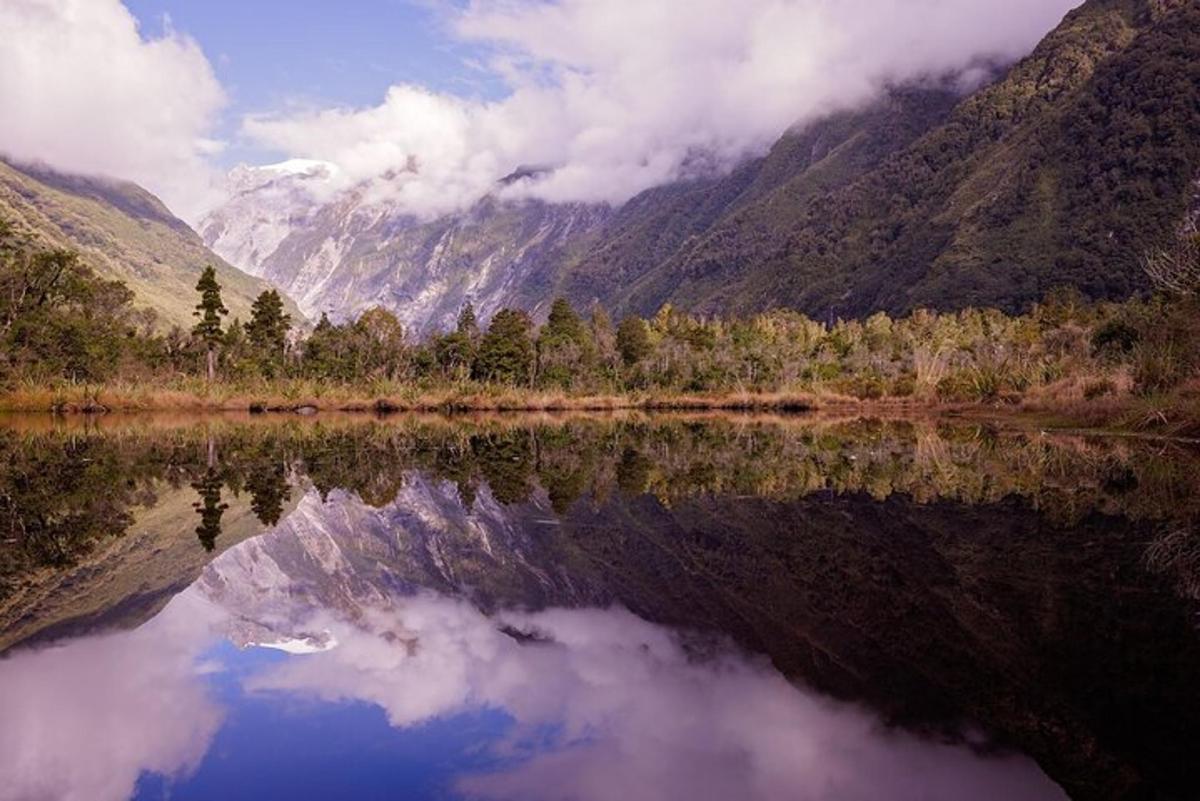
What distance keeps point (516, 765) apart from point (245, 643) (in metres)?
3.85

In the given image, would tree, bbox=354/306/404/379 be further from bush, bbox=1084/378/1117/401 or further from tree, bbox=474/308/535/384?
bush, bbox=1084/378/1117/401

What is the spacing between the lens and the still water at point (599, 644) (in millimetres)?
5375

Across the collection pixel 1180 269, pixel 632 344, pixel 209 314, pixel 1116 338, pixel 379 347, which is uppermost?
pixel 1180 269

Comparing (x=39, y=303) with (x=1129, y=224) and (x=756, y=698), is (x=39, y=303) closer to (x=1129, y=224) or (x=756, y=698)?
(x=756, y=698)

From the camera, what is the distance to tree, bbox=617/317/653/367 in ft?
287

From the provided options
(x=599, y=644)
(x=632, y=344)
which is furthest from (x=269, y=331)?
(x=599, y=644)

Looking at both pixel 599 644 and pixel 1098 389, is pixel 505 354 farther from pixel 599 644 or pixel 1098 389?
pixel 599 644

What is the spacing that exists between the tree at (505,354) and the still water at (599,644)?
5553 cm

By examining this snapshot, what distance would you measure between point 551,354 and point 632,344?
43.4 ft

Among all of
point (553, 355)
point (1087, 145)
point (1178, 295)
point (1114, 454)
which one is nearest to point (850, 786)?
point (1114, 454)

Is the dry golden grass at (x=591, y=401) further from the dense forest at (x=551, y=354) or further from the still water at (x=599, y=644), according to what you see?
the still water at (x=599, y=644)

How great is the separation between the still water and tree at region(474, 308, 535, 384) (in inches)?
2186

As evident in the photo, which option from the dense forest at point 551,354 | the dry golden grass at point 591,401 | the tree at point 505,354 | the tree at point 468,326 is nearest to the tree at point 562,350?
the dense forest at point 551,354

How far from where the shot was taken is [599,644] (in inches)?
314
